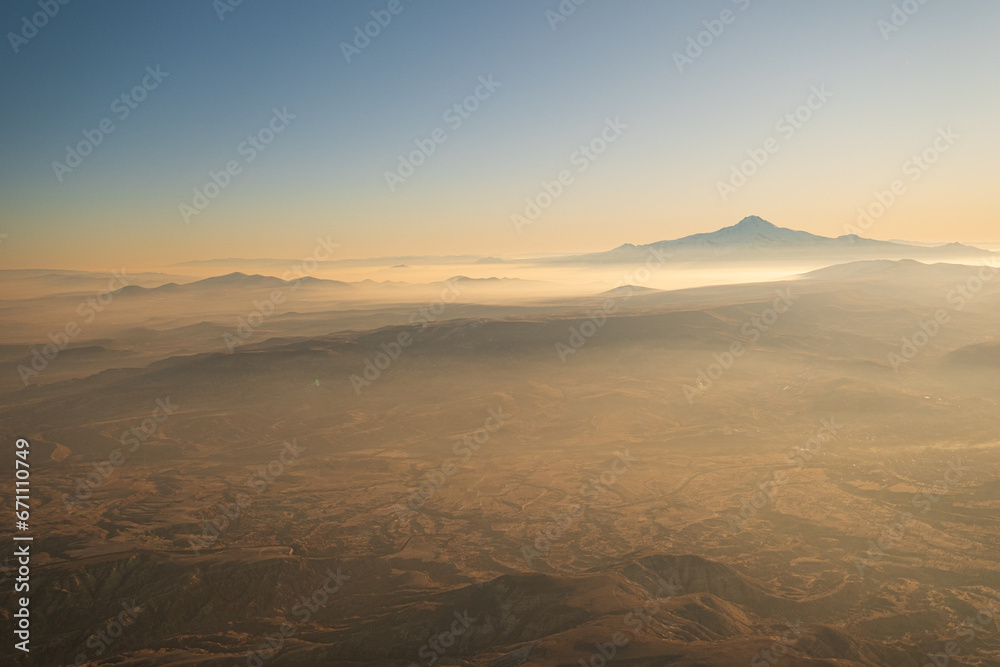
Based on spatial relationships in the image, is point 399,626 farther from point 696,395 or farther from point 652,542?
point 696,395

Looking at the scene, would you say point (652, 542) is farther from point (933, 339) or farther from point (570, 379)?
point (933, 339)

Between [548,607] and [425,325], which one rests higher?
[425,325]

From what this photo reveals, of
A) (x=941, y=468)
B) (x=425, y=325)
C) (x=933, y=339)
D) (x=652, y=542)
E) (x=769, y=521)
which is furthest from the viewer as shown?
(x=425, y=325)

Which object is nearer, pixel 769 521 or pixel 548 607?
pixel 548 607

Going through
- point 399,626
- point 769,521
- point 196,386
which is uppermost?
point 196,386

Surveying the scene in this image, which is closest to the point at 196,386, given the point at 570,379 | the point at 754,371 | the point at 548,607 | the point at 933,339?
the point at 570,379

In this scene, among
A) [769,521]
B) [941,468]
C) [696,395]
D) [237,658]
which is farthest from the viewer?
[696,395]

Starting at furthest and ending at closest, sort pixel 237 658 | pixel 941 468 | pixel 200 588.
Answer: pixel 941 468 → pixel 200 588 → pixel 237 658

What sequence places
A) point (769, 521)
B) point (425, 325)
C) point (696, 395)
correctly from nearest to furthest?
1. point (769, 521)
2. point (696, 395)
3. point (425, 325)

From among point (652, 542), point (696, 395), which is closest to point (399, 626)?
point (652, 542)
